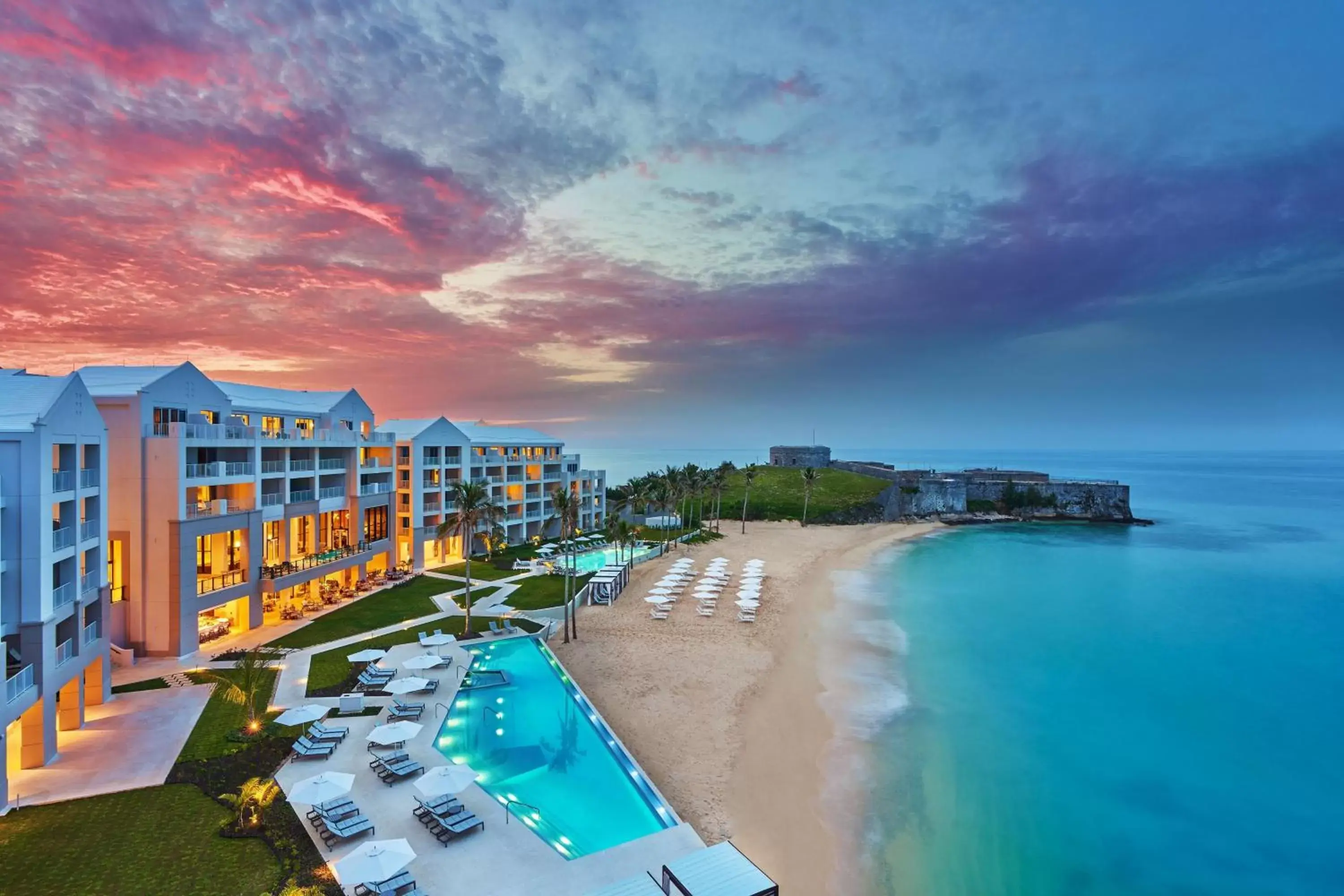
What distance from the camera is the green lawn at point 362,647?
93.2 ft

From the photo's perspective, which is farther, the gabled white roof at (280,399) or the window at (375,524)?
the window at (375,524)

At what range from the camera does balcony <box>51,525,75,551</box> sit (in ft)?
71.3

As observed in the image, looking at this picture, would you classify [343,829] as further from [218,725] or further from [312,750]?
[218,725]

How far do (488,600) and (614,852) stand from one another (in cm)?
2776

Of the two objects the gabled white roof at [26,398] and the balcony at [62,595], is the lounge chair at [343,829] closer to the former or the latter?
the balcony at [62,595]

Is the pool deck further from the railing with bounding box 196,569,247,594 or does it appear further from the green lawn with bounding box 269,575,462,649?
the railing with bounding box 196,569,247,594

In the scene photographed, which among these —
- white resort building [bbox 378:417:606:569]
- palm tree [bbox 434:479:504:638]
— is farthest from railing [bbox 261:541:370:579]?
white resort building [bbox 378:417:606:569]

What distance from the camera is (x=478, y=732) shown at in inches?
974

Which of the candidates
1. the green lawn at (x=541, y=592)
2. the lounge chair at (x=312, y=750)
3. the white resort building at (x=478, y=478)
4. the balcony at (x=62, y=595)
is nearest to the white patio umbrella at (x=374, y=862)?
the lounge chair at (x=312, y=750)

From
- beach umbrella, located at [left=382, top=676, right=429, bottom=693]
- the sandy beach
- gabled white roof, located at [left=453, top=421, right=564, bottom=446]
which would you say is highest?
gabled white roof, located at [left=453, top=421, right=564, bottom=446]

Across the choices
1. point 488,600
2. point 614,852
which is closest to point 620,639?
point 488,600

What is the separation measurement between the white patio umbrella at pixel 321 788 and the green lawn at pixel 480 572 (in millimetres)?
29120

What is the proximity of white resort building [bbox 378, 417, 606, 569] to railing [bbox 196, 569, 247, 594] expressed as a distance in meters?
16.3

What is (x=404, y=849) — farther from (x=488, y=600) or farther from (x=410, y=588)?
(x=410, y=588)
